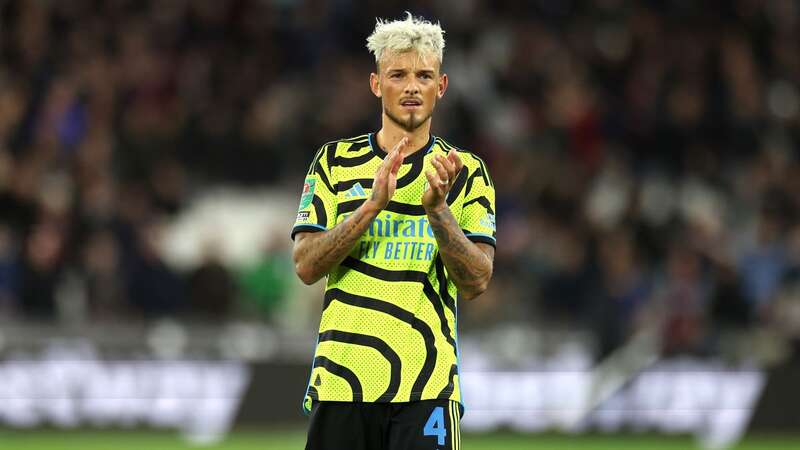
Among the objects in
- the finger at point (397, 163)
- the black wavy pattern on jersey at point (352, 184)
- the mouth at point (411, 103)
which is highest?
the mouth at point (411, 103)

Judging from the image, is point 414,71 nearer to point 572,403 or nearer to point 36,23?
point 572,403

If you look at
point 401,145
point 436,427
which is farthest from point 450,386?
point 401,145

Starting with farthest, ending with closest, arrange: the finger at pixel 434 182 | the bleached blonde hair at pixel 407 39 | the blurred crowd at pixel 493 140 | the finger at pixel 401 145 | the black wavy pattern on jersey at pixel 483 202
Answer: the blurred crowd at pixel 493 140
the black wavy pattern on jersey at pixel 483 202
the bleached blonde hair at pixel 407 39
the finger at pixel 401 145
the finger at pixel 434 182

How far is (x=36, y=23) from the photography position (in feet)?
55.1

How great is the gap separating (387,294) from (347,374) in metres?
0.30

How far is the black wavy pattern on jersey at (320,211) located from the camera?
525cm

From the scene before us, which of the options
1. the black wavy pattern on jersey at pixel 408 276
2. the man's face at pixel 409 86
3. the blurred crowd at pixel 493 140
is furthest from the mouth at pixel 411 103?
the blurred crowd at pixel 493 140

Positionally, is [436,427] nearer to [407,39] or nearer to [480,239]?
[480,239]

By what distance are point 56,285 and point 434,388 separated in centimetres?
937

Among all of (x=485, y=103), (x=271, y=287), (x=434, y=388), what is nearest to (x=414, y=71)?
(x=434, y=388)

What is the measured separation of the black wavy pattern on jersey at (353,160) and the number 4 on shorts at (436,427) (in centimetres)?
90

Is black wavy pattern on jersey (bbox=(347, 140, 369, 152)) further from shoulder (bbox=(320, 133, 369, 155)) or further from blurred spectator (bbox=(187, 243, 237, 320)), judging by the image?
blurred spectator (bbox=(187, 243, 237, 320))

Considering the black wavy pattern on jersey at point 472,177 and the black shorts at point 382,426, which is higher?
the black wavy pattern on jersey at point 472,177

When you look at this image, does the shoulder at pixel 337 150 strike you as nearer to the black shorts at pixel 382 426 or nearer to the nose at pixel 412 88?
the nose at pixel 412 88
